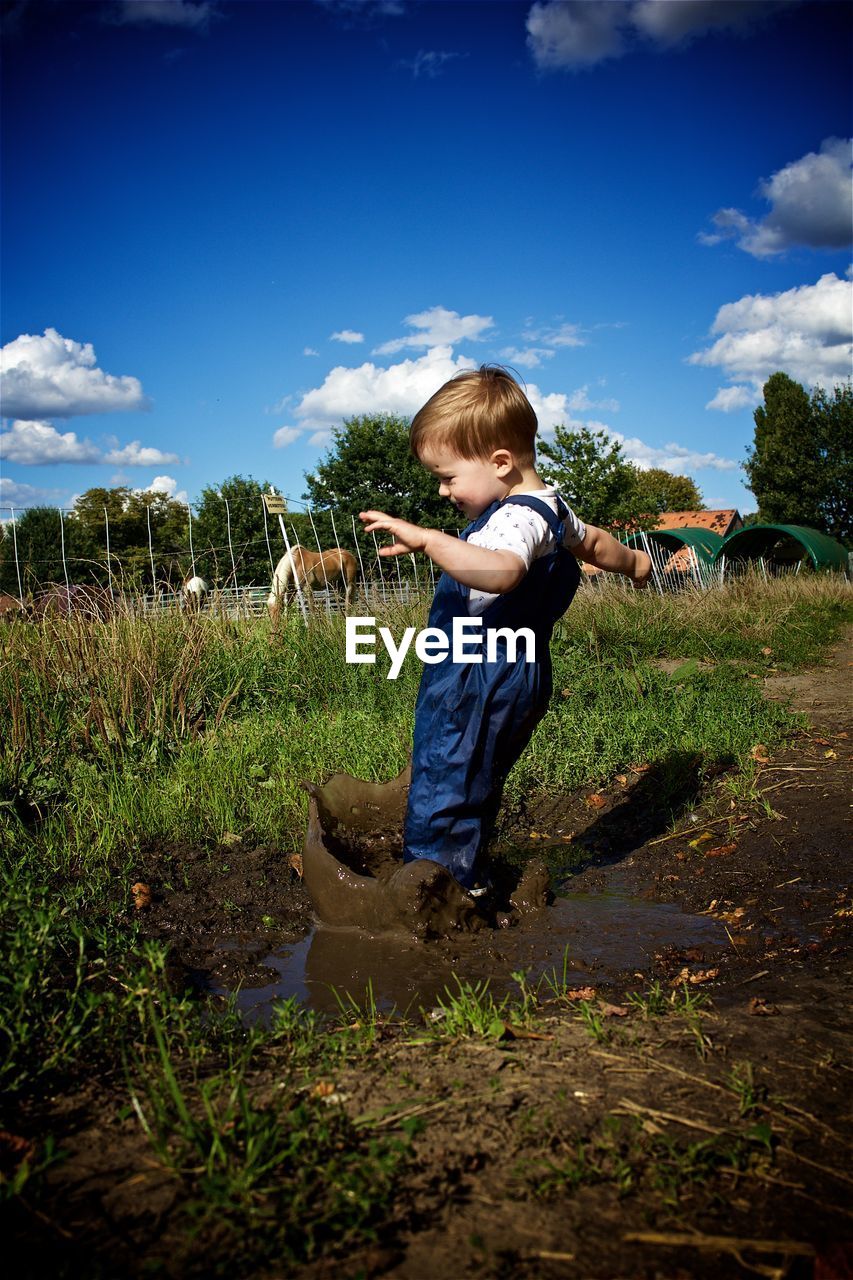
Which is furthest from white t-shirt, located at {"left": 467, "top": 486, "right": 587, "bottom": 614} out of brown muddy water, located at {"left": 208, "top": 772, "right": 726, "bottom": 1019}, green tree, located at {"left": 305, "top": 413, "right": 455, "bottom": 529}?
green tree, located at {"left": 305, "top": 413, "right": 455, "bottom": 529}

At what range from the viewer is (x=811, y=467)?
3669 cm

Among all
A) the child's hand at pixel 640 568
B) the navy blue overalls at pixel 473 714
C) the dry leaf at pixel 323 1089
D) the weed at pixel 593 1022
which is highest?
the child's hand at pixel 640 568

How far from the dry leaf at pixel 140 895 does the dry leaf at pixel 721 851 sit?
8.54 ft

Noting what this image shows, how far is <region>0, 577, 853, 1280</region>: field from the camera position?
1.51 m

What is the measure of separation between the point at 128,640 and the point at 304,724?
1.35m

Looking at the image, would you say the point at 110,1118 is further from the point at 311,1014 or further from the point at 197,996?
the point at 197,996

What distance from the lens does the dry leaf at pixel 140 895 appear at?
3.76m

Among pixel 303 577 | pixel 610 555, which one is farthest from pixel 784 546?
pixel 610 555

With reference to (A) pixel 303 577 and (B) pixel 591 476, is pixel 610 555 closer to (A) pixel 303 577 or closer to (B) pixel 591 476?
(A) pixel 303 577

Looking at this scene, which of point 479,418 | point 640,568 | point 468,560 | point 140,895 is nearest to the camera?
point 468,560

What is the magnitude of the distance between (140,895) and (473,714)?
5.70 ft

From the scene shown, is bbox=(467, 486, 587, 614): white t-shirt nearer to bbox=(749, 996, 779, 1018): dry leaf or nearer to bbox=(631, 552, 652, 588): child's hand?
bbox=(631, 552, 652, 588): child's hand

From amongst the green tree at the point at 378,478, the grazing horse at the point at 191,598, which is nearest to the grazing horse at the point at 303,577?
the grazing horse at the point at 191,598

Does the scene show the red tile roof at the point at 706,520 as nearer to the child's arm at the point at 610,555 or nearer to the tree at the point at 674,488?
the tree at the point at 674,488
